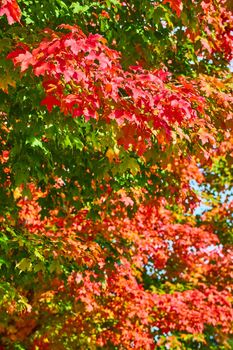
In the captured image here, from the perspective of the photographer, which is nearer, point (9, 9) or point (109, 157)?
point (9, 9)

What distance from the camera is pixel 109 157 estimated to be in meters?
5.86

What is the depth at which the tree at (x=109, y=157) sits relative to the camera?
505 centimetres

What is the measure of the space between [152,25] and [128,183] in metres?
2.17

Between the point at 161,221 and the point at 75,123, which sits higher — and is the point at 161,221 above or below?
above

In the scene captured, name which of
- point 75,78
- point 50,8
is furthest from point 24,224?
point 75,78

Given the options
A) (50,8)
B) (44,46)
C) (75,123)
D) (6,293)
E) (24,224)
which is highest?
(24,224)

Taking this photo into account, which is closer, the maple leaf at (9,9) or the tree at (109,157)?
the maple leaf at (9,9)

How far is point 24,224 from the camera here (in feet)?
36.1

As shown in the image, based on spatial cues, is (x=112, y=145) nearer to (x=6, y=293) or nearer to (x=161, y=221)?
(x=6, y=293)

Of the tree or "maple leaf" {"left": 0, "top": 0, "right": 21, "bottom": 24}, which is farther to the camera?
the tree

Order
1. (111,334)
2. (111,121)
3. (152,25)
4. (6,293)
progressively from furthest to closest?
(111,334), (152,25), (6,293), (111,121)

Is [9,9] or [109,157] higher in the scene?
[109,157]

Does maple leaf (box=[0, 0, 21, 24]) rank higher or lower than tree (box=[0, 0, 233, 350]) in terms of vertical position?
lower

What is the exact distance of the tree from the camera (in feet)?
16.6
